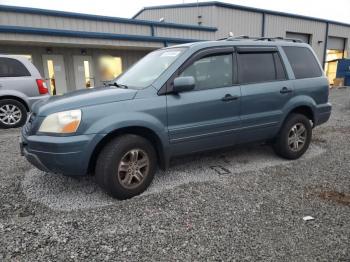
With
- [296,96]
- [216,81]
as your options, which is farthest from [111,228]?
[296,96]

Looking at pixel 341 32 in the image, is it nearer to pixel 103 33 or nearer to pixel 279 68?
pixel 103 33

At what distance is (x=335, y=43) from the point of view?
26.3 m

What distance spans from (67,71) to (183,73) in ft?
39.2

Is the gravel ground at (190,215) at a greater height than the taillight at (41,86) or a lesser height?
lesser

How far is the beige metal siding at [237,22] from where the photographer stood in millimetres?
17922

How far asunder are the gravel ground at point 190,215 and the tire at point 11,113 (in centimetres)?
311

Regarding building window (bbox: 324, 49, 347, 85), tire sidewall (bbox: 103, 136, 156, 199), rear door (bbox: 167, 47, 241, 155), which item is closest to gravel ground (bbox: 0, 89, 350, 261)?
tire sidewall (bbox: 103, 136, 156, 199)

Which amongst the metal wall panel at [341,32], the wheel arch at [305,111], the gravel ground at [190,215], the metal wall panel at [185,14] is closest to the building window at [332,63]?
the metal wall panel at [341,32]

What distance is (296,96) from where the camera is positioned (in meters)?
4.48

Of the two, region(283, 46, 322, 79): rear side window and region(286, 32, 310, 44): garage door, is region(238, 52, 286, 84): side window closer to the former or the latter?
region(283, 46, 322, 79): rear side window

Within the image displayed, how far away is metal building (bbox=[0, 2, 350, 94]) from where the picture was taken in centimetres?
1143

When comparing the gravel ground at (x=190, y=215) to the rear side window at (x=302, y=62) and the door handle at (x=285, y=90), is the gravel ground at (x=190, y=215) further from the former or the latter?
the rear side window at (x=302, y=62)

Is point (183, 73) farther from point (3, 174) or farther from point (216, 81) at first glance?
point (3, 174)

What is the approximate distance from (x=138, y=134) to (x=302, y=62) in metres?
3.18
